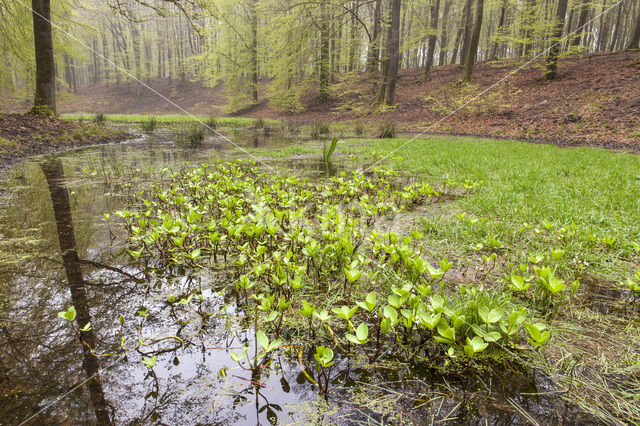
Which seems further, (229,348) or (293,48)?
(293,48)

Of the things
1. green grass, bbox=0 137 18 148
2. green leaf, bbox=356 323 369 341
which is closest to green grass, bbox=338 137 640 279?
green leaf, bbox=356 323 369 341

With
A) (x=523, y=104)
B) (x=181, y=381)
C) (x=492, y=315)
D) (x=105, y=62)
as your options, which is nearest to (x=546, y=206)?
(x=492, y=315)

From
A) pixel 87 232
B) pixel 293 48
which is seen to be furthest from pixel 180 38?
pixel 87 232

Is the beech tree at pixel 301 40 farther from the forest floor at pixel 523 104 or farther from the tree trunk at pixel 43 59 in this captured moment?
the forest floor at pixel 523 104

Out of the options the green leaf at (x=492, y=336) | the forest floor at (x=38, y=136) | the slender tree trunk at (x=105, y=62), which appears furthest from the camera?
the slender tree trunk at (x=105, y=62)

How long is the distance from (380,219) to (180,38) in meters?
55.4

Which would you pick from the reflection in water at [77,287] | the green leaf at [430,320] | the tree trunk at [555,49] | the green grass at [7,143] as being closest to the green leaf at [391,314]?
the green leaf at [430,320]

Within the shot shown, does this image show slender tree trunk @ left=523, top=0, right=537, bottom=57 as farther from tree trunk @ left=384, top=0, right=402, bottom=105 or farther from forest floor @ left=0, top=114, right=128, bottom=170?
forest floor @ left=0, top=114, right=128, bottom=170

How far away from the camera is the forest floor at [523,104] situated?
10.0 meters

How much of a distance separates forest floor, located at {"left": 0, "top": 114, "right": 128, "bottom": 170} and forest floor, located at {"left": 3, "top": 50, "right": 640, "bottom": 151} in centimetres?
1207

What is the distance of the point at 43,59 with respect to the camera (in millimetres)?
9695

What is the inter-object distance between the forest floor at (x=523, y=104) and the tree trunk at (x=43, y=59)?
12.9 m

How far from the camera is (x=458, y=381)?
1.26 meters

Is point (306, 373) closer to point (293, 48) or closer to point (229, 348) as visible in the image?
point (229, 348)
